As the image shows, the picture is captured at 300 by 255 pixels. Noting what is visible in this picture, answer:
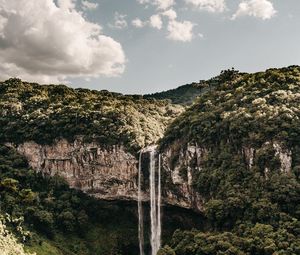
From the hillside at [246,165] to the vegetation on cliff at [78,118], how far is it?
956 cm

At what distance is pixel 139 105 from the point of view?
8981cm

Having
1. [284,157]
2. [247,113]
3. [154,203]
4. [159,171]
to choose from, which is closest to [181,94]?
[159,171]

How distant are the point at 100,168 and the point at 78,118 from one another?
34.7 feet

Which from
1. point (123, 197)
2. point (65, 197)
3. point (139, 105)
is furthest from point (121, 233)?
point (139, 105)

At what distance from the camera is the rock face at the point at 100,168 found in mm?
65562

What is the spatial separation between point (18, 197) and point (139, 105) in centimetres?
3098

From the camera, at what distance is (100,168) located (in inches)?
2854

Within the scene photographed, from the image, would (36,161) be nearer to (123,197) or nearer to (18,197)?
(18,197)

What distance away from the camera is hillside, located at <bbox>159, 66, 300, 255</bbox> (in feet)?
148

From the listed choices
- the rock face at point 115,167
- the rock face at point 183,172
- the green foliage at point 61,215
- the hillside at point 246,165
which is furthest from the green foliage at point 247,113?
the green foliage at point 61,215

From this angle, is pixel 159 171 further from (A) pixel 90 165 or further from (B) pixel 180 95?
(B) pixel 180 95

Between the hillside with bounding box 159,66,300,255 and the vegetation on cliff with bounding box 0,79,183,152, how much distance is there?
956 cm

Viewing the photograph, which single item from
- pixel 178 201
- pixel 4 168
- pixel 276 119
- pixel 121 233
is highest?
pixel 276 119

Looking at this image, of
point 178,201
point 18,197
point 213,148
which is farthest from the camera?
point 18,197
